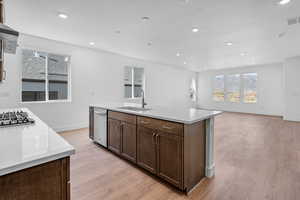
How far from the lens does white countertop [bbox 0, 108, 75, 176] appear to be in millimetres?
728

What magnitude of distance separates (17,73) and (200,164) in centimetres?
466

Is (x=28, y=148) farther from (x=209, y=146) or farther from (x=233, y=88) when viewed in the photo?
(x=233, y=88)

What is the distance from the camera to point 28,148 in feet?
2.88

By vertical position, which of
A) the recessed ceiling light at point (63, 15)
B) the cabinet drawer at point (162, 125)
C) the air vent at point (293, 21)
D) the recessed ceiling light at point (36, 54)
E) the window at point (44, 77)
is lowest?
the cabinet drawer at point (162, 125)

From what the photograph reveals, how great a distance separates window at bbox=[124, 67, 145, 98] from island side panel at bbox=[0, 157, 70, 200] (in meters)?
5.65

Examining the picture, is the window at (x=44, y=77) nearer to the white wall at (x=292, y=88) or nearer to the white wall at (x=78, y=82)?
the white wall at (x=78, y=82)

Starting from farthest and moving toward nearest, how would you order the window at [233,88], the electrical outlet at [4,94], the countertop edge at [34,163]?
the window at [233,88] → the electrical outlet at [4,94] → the countertop edge at [34,163]

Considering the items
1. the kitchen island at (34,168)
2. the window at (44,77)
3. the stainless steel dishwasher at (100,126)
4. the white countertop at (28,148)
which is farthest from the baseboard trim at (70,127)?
the kitchen island at (34,168)

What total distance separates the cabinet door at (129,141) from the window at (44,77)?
3.11 m

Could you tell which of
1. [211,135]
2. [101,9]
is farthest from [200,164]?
[101,9]

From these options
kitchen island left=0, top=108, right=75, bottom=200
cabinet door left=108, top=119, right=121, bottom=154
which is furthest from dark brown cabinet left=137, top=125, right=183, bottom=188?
kitchen island left=0, top=108, right=75, bottom=200

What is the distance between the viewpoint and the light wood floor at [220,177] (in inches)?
73.1

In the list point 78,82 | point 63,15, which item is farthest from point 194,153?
point 78,82

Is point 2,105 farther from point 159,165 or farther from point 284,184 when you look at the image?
point 284,184
